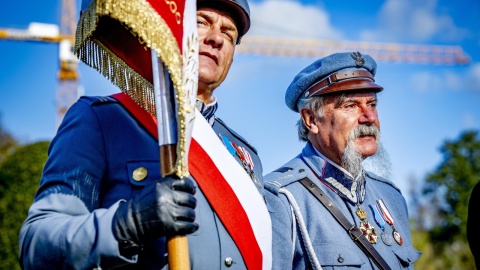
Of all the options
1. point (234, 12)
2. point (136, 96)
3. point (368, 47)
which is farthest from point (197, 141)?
point (368, 47)

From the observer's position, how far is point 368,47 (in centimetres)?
5284

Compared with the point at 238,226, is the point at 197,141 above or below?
above

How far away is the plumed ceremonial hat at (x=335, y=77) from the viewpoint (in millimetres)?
3932

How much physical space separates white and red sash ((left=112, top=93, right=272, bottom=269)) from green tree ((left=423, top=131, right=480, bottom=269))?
19.4 meters

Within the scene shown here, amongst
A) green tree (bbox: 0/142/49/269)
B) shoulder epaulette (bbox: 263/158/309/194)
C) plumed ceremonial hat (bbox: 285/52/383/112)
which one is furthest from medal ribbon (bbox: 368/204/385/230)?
green tree (bbox: 0/142/49/269)

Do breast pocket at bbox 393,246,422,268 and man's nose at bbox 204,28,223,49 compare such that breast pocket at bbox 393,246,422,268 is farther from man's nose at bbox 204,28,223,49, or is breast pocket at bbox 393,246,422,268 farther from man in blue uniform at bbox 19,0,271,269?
man's nose at bbox 204,28,223,49

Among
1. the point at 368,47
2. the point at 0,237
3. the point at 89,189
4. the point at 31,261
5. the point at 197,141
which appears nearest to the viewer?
the point at 31,261

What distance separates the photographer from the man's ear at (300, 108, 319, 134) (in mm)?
4020

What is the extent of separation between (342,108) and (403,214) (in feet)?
2.67

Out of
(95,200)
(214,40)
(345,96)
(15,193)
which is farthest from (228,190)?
(15,193)

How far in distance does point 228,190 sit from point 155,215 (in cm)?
63

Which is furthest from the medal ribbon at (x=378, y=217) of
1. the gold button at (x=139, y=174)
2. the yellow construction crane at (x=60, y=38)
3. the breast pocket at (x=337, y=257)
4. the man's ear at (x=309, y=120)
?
the yellow construction crane at (x=60, y=38)

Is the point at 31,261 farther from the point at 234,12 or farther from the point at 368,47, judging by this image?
the point at 368,47

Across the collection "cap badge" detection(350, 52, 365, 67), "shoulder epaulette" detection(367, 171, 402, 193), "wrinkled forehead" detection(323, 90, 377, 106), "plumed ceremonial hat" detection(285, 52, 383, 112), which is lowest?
"shoulder epaulette" detection(367, 171, 402, 193)
